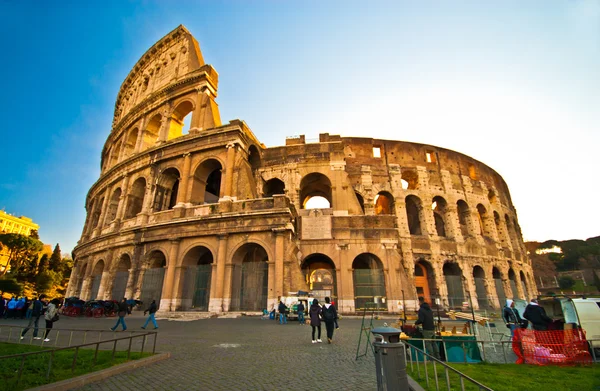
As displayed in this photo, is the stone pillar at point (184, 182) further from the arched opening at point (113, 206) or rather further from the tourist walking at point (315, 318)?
the tourist walking at point (315, 318)

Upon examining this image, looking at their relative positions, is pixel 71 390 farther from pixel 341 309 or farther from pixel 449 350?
pixel 341 309

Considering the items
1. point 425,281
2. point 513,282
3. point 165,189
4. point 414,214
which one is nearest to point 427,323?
point 425,281

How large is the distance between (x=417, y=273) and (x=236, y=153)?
16.4m

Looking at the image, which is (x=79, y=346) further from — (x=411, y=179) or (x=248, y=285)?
(x=411, y=179)

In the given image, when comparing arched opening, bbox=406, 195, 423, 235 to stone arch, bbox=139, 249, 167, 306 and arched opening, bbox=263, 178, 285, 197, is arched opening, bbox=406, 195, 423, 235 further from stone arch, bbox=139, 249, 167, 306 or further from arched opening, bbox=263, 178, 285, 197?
stone arch, bbox=139, 249, 167, 306

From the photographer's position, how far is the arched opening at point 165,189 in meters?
19.4

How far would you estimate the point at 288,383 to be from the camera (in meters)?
4.25

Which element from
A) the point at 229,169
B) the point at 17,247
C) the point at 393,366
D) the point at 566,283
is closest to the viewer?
the point at 393,366

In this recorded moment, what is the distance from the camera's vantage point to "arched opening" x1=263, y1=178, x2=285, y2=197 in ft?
71.3

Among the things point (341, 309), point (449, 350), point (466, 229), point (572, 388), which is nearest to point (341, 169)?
point (341, 309)

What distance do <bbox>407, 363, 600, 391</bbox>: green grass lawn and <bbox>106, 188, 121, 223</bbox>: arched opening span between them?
78.8 feet

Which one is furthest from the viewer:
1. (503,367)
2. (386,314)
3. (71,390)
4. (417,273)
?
(417,273)

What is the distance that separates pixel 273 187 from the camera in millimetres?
23172

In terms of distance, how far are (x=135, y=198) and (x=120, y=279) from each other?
5.99 meters
